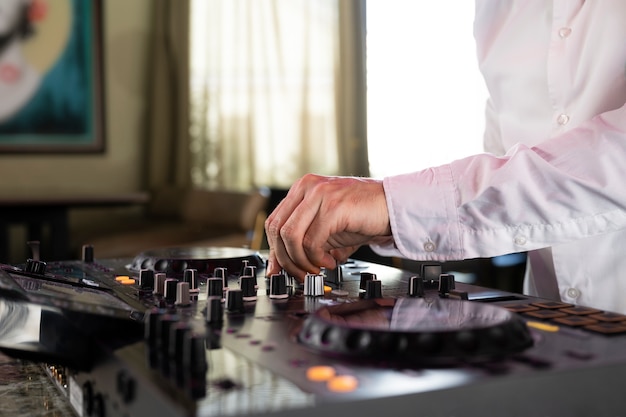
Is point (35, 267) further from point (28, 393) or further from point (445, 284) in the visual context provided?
point (445, 284)

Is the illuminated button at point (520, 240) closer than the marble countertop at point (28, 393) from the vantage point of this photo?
No

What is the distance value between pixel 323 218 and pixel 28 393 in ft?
1.09

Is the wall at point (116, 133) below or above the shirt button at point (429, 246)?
above

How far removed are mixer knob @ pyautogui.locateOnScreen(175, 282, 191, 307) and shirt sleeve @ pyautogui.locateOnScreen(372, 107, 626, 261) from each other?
227 millimetres

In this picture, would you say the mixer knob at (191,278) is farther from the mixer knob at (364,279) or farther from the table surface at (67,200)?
the table surface at (67,200)

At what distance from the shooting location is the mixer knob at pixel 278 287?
A: 2.57 ft

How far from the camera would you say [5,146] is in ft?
16.1

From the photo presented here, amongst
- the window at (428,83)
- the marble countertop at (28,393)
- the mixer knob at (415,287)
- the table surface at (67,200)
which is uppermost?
the window at (428,83)

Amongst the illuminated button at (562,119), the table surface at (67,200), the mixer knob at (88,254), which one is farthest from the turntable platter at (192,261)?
the table surface at (67,200)

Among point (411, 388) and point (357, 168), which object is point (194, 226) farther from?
point (411, 388)

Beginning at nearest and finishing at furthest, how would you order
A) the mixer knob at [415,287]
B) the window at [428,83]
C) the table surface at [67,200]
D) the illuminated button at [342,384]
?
the illuminated button at [342,384] → the mixer knob at [415,287] → the table surface at [67,200] → the window at [428,83]

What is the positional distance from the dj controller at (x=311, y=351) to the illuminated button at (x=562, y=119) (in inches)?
14.2

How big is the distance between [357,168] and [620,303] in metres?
3.81

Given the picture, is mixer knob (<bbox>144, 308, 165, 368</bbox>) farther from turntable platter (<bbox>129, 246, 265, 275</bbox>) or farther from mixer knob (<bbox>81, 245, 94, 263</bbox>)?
mixer knob (<bbox>81, 245, 94, 263</bbox>)
